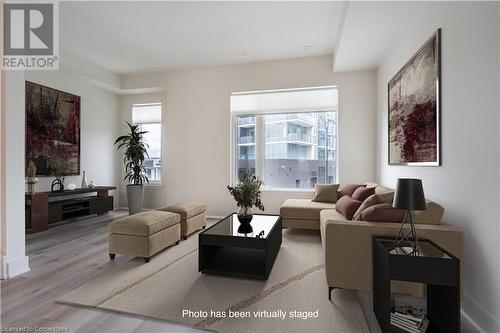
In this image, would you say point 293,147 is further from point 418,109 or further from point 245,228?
point 245,228

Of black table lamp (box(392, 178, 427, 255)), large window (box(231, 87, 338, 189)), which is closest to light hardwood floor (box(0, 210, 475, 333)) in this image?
black table lamp (box(392, 178, 427, 255))

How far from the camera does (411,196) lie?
1759mm

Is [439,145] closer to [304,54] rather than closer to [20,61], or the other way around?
[304,54]

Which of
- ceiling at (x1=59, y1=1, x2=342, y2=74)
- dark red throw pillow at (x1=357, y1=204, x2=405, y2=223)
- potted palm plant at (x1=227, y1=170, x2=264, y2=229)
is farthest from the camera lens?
ceiling at (x1=59, y1=1, x2=342, y2=74)

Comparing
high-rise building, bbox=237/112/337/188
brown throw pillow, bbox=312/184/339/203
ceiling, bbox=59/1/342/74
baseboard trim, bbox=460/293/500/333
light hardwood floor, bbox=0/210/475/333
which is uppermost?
ceiling, bbox=59/1/342/74

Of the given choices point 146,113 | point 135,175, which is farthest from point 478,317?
point 146,113

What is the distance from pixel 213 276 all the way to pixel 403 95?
3.23m

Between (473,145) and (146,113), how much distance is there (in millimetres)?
6187

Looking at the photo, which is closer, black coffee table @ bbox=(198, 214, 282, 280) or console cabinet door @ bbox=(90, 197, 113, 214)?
black coffee table @ bbox=(198, 214, 282, 280)

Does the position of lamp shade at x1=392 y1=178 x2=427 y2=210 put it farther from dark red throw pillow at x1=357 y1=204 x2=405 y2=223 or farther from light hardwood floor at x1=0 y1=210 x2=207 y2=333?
light hardwood floor at x1=0 y1=210 x2=207 y2=333

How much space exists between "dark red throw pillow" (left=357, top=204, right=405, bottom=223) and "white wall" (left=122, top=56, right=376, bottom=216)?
2790mm

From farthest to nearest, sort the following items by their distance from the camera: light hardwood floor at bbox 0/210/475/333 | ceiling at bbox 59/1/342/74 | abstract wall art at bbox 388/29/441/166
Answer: ceiling at bbox 59/1/342/74, abstract wall art at bbox 388/29/441/166, light hardwood floor at bbox 0/210/475/333

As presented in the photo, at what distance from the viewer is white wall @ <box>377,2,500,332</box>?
5.68ft

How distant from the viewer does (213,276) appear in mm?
2572
